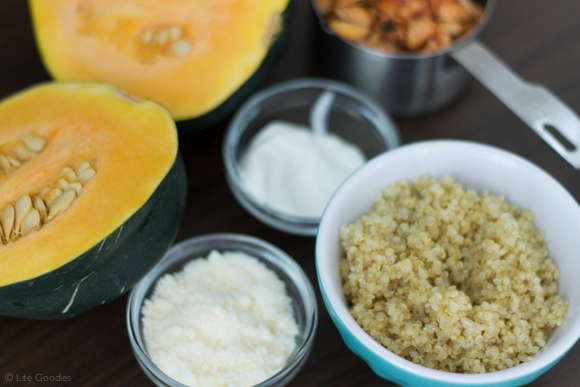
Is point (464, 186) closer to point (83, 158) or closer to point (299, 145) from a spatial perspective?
point (299, 145)

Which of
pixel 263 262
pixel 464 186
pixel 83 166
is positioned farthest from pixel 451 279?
pixel 83 166

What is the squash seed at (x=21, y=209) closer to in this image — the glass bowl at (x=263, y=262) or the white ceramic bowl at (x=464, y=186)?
the glass bowl at (x=263, y=262)

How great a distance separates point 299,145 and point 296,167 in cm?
4

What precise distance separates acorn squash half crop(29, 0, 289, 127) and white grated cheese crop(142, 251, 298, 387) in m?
0.24

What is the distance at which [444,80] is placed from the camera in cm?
97

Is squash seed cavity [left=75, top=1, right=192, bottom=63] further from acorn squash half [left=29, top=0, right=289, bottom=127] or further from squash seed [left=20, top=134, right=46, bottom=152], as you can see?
squash seed [left=20, top=134, right=46, bottom=152]

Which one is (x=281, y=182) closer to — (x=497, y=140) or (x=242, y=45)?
(x=242, y=45)

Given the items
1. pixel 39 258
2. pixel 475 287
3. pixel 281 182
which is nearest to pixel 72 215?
pixel 39 258

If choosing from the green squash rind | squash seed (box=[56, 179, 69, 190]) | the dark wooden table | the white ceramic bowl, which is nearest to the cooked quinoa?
the white ceramic bowl

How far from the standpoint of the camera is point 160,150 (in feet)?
2.50

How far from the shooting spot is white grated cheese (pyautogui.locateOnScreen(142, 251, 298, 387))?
29.2 inches

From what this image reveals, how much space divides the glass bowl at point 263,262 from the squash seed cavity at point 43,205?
152mm

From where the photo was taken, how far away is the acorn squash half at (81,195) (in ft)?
2.28

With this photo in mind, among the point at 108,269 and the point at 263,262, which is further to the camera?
the point at 263,262
